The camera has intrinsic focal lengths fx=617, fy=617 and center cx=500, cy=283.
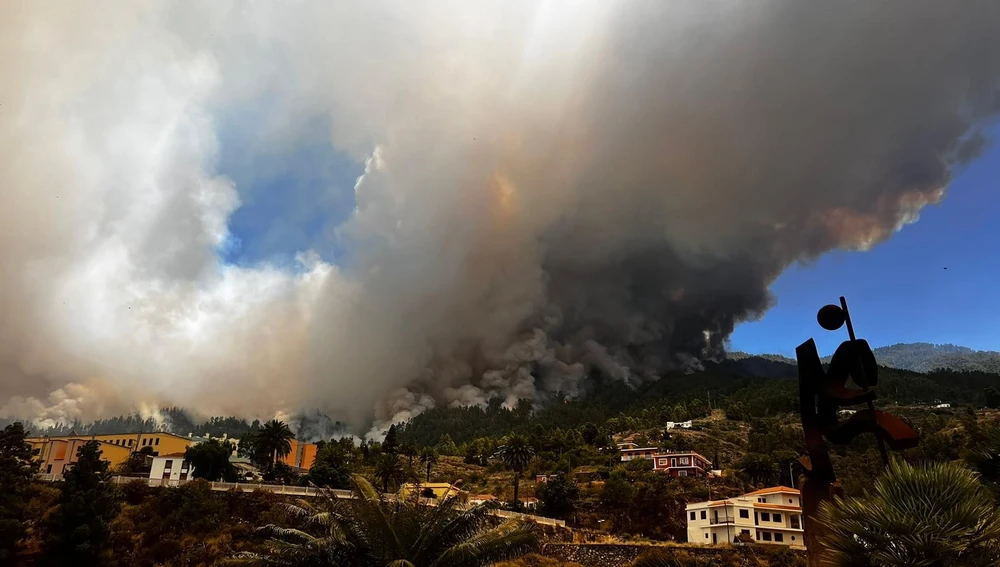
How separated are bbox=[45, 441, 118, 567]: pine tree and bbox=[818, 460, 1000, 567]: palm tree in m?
41.8

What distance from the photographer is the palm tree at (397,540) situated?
16.2 meters

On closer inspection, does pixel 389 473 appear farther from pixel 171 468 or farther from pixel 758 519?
pixel 758 519

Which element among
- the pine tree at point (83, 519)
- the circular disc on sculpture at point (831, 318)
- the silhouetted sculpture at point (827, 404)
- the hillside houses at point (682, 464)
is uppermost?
the hillside houses at point (682, 464)

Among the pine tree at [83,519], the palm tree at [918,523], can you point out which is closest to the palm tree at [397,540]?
the palm tree at [918,523]

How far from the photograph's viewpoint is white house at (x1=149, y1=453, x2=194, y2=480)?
228ft

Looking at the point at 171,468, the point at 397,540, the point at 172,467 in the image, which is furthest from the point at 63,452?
the point at 397,540

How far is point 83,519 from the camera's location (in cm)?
3769

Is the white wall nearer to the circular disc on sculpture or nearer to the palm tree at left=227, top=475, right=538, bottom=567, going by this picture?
the palm tree at left=227, top=475, right=538, bottom=567

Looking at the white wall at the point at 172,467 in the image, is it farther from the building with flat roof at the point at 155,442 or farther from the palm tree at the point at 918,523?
the palm tree at the point at 918,523

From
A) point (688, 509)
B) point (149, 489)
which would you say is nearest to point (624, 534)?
point (688, 509)

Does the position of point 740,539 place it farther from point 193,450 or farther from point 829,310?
point 193,450

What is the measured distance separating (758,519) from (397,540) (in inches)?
2266

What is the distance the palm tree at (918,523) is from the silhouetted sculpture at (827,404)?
195cm

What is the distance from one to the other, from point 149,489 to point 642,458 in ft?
247
